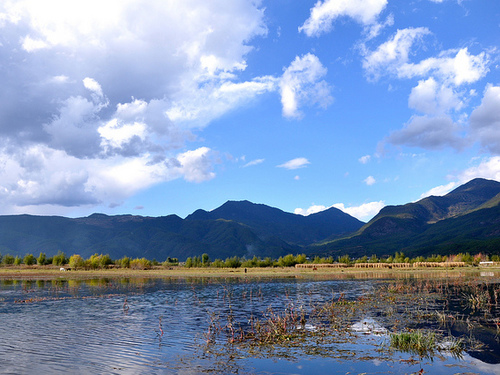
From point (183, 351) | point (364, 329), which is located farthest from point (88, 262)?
point (364, 329)

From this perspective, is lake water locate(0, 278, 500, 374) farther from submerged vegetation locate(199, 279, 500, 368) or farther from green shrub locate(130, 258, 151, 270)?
green shrub locate(130, 258, 151, 270)

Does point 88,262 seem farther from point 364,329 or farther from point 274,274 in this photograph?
point 364,329

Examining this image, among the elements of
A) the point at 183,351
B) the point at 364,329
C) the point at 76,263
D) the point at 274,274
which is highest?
the point at 183,351

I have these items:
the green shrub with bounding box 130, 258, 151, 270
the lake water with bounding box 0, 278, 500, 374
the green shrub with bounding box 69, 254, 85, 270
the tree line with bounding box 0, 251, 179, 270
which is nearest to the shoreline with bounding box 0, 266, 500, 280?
the green shrub with bounding box 69, 254, 85, 270

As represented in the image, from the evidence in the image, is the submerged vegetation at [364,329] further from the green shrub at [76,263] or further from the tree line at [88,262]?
the green shrub at [76,263]

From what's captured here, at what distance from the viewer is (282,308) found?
42.0 metres

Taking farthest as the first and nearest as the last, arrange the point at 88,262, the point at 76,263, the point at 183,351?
the point at 88,262 → the point at 76,263 → the point at 183,351

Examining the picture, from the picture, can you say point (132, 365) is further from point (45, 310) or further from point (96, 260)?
point (96, 260)

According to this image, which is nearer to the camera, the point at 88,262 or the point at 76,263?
the point at 76,263

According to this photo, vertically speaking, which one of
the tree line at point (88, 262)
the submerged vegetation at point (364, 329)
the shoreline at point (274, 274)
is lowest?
the shoreline at point (274, 274)

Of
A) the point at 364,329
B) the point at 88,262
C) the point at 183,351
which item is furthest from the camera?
the point at 88,262

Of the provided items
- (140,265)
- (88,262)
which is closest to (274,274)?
(140,265)

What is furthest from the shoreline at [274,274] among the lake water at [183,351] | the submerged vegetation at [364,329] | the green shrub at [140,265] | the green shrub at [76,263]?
the lake water at [183,351]

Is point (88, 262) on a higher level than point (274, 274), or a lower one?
higher
